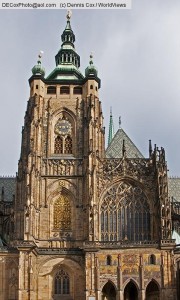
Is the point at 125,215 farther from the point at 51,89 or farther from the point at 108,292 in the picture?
the point at 51,89

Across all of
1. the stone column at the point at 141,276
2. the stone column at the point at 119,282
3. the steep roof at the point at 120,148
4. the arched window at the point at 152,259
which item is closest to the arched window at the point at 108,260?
the stone column at the point at 119,282

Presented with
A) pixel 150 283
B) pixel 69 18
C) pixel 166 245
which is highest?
pixel 69 18

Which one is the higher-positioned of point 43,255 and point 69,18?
point 69,18

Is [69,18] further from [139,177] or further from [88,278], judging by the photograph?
[88,278]

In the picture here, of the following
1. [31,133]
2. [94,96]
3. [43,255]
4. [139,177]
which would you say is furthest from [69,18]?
[43,255]

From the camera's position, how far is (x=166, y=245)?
4647 cm

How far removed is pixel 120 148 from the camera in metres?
56.7

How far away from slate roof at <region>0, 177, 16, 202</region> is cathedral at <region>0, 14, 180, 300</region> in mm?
2317

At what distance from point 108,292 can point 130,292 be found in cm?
226

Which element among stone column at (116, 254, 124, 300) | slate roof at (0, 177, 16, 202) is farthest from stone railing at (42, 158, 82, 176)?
stone column at (116, 254, 124, 300)

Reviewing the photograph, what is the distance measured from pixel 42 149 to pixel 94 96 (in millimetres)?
8351

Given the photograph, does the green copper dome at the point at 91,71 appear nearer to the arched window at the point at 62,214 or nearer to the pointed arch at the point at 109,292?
the arched window at the point at 62,214

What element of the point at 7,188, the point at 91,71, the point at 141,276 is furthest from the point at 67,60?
the point at 141,276

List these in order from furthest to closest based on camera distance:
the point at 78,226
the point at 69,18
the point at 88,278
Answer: the point at 69,18, the point at 78,226, the point at 88,278
